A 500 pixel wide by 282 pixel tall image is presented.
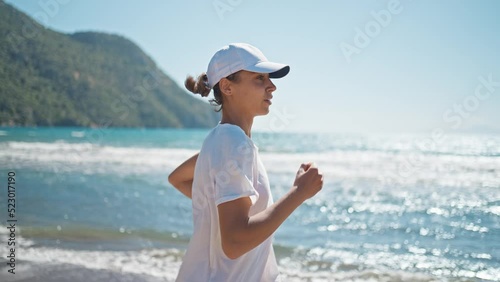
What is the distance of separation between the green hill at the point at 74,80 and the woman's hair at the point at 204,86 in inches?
2959

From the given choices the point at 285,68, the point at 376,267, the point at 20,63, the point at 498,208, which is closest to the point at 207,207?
the point at 285,68

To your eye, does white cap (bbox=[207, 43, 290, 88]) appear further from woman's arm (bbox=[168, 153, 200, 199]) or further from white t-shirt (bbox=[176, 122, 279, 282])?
woman's arm (bbox=[168, 153, 200, 199])

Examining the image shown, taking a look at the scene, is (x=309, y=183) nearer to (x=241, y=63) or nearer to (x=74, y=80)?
(x=241, y=63)

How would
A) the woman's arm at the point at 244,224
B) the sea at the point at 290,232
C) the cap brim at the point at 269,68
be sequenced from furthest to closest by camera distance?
the sea at the point at 290,232 < the cap brim at the point at 269,68 < the woman's arm at the point at 244,224

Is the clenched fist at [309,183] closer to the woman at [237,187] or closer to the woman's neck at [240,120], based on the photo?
the woman at [237,187]

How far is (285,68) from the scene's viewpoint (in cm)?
171

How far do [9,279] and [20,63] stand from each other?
81793mm

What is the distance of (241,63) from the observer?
1685mm

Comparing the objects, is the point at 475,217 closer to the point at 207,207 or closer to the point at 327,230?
the point at 327,230

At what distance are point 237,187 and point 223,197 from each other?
2.2 inches

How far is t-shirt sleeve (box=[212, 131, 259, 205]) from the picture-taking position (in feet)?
4.95

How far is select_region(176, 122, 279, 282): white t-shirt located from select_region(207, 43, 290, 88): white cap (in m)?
0.21

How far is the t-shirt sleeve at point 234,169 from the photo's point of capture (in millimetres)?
1509

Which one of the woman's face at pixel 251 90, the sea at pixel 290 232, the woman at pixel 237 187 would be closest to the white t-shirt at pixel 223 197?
the woman at pixel 237 187
